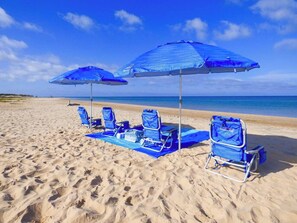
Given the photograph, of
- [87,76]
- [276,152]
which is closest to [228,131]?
[276,152]

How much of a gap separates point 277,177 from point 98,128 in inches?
253

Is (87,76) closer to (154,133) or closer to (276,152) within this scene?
(154,133)

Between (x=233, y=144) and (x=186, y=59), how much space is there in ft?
5.72

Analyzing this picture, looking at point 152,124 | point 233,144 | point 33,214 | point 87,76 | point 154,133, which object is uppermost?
point 87,76

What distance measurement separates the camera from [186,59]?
4062 mm

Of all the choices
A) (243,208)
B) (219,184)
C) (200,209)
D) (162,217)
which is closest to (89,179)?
(162,217)

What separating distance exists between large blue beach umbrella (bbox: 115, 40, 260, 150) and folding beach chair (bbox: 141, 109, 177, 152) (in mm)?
1243

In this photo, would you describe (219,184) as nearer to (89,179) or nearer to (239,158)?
(239,158)

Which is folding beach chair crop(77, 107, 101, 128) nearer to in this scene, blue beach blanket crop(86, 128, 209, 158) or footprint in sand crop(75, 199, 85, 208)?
blue beach blanket crop(86, 128, 209, 158)

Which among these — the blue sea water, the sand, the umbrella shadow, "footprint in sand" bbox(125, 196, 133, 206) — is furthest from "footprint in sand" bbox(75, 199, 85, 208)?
the blue sea water

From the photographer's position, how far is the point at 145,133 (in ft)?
19.3

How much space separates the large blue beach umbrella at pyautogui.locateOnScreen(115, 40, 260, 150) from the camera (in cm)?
388

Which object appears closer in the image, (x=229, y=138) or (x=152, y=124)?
(x=229, y=138)

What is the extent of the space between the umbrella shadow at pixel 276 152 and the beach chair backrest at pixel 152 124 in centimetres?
239
